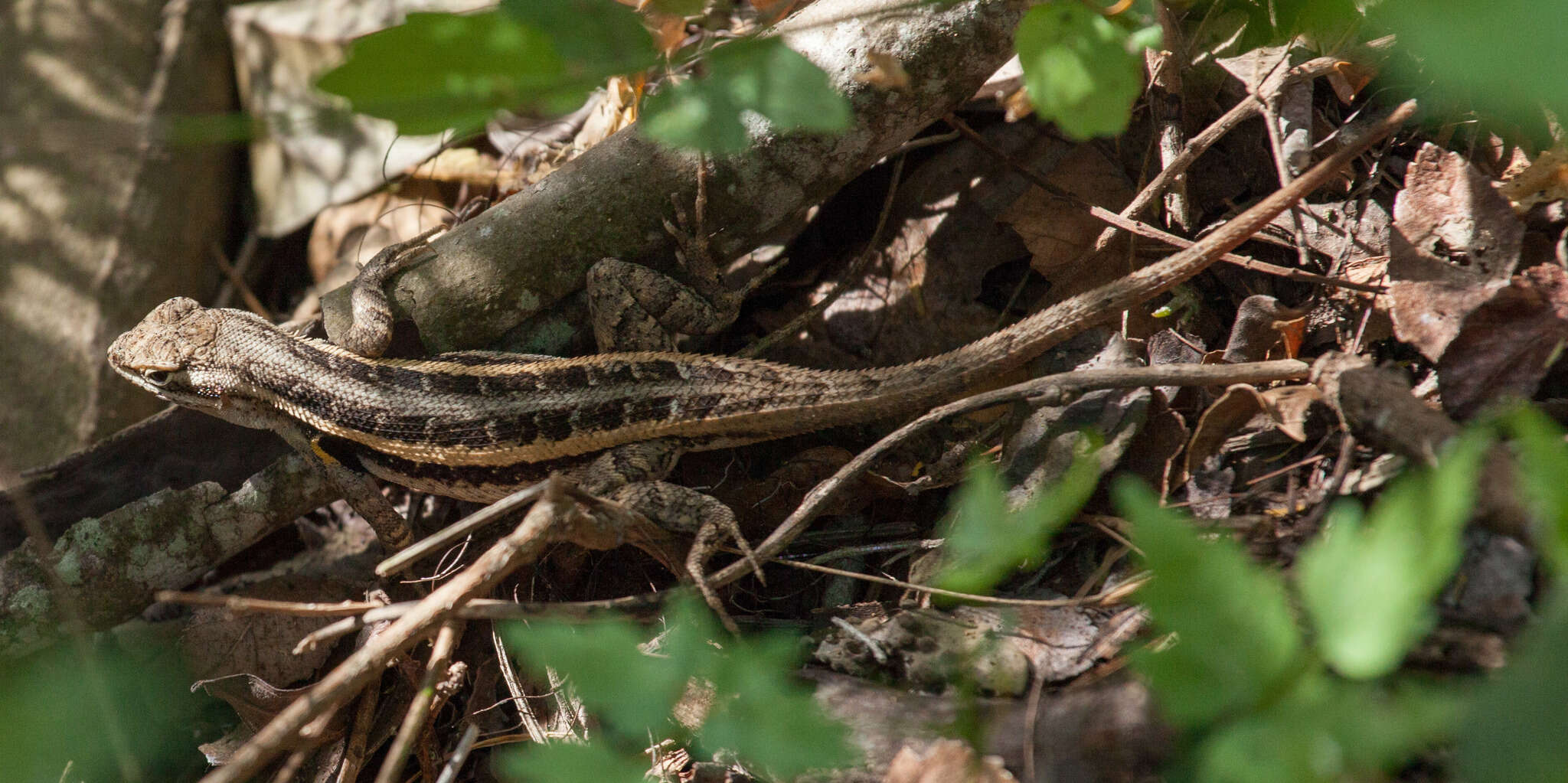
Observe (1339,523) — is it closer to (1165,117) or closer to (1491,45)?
(1491,45)

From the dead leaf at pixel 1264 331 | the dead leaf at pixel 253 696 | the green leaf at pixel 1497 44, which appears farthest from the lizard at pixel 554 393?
the green leaf at pixel 1497 44

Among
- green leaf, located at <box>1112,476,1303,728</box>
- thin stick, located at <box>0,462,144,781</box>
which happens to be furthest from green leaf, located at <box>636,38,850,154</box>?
thin stick, located at <box>0,462,144,781</box>

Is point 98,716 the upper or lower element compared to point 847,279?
lower

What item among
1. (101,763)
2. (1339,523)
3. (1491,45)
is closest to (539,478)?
(101,763)

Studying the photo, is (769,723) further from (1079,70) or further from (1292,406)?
(1292,406)

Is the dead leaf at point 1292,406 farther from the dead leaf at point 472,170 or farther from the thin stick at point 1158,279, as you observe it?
the dead leaf at point 472,170

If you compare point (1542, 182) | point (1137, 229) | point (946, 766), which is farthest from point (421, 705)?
point (1542, 182)
